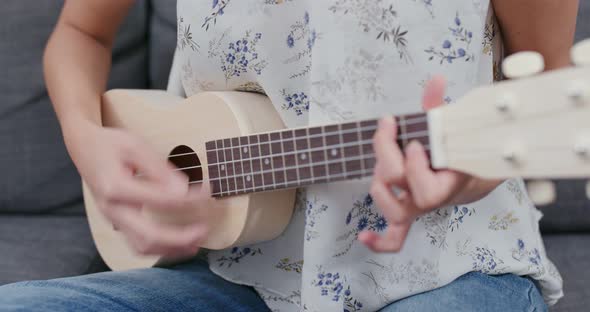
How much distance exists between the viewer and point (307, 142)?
2.35ft

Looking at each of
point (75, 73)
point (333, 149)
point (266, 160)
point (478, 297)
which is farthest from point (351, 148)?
point (75, 73)

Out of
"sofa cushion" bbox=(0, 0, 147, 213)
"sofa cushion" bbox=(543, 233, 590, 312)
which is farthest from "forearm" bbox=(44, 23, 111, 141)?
"sofa cushion" bbox=(543, 233, 590, 312)

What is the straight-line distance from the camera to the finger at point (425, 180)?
0.59 metres

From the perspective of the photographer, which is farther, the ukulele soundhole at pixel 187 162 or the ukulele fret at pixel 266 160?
the ukulele soundhole at pixel 187 162

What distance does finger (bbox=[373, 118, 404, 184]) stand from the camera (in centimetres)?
61

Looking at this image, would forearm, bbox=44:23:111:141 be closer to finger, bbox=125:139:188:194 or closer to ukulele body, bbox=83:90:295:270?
ukulele body, bbox=83:90:295:270

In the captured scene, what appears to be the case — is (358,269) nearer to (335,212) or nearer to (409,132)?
(335,212)

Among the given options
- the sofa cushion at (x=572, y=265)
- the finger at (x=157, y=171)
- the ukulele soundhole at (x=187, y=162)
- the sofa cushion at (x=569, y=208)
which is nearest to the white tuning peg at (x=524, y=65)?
the finger at (x=157, y=171)

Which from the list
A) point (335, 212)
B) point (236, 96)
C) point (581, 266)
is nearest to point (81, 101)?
point (236, 96)

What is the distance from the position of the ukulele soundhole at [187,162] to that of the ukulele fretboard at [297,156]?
4 centimetres

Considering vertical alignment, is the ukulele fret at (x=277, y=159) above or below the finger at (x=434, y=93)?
below

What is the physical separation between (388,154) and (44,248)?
819 millimetres

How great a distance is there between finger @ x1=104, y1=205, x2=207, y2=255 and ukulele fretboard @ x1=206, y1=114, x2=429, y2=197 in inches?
4.2

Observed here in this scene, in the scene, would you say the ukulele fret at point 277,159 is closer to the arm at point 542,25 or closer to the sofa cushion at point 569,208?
the arm at point 542,25
